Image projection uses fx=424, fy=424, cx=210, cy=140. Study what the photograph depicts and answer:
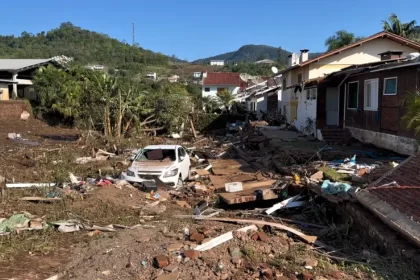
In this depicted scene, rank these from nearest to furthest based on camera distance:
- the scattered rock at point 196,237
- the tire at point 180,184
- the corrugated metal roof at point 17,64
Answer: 1. the scattered rock at point 196,237
2. the tire at point 180,184
3. the corrugated metal roof at point 17,64

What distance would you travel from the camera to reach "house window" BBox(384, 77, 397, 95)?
17.2 meters

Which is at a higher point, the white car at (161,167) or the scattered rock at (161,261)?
the white car at (161,167)

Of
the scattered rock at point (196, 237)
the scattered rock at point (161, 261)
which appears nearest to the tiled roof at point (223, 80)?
the scattered rock at point (196, 237)

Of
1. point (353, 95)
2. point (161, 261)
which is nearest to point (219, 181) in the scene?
point (161, 261)

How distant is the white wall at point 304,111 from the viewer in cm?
2559

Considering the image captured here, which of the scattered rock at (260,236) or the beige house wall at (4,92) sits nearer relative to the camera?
the scattered rock at (260,236)

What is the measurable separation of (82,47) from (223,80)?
5133 cm

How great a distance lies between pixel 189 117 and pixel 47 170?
Answer: 18.5 meters

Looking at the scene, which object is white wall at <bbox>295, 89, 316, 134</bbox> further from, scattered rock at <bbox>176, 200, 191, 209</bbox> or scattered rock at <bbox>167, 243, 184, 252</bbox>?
scattered rock at <bbox>167, 243, 184, 252</bbox>

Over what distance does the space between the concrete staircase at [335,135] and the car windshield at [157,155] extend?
10044 mm

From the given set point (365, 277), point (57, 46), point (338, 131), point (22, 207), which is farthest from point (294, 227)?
point (57, 46)

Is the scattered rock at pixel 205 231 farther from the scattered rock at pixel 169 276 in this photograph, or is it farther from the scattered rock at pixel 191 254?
the scattered rock at pixel 169 276

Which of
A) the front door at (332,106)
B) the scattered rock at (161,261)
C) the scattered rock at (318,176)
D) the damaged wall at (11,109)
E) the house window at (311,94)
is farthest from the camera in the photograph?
the damaged wall at (11,109)

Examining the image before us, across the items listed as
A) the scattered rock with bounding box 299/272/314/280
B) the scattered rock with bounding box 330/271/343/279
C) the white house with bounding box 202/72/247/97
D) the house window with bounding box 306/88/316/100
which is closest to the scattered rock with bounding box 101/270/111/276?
the scattered rock with bounding box 299/272/314/280
